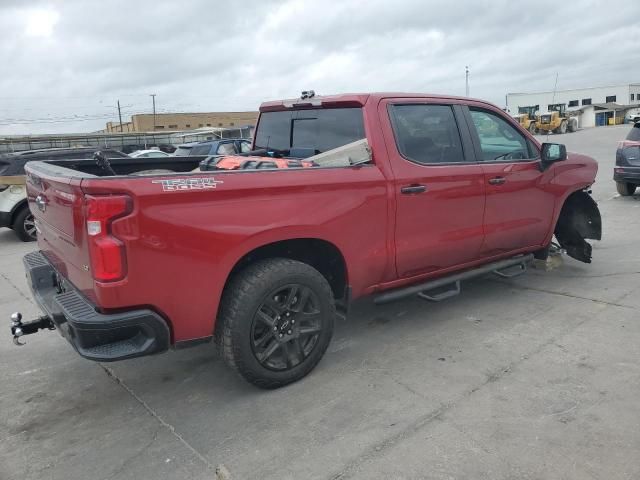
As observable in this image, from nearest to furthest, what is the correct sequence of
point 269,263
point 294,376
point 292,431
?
point 292,431, point 269,263, point 294,376

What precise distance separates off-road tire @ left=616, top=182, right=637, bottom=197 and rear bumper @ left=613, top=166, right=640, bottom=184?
24 centimetres

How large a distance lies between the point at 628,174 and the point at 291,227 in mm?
9399

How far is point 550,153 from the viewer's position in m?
4.87

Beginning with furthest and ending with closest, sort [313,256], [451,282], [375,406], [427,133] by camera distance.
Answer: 1. [451,282]
2. [427,133]
3. [313,256]
4. [375,406]

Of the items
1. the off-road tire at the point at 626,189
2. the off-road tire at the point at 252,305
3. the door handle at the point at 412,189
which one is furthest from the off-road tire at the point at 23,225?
the off-road tire at the point at 626,189

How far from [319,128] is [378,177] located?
2.80 ft

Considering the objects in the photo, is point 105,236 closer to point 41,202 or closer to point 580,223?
point 41,202

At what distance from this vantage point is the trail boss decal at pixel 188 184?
2.76m

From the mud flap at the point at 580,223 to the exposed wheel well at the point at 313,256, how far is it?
128 inches

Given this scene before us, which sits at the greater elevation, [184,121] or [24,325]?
[184,121]

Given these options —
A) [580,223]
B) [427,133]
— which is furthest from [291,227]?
[580,223]

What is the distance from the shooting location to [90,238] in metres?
2.68

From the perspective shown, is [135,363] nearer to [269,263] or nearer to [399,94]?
[269,263]

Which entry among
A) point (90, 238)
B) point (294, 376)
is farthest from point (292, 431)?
point (90, 238)
